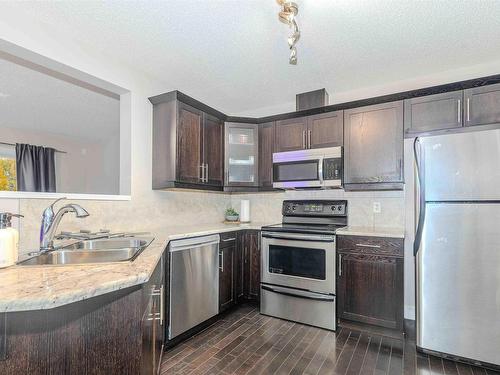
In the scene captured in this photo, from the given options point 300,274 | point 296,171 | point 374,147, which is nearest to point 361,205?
point 374,147

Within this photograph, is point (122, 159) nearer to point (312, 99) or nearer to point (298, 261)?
point (298, 261)

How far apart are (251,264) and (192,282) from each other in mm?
834

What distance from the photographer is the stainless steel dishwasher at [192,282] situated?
2180 mm

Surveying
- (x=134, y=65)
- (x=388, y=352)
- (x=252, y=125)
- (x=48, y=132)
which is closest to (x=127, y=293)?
(x=388, y=352)

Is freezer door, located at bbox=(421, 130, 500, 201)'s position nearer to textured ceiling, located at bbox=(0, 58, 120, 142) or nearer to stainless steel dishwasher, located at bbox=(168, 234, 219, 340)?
stainless steel dishwasher, located at bbox=(168, 234, 219, 340)

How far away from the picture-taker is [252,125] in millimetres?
3369

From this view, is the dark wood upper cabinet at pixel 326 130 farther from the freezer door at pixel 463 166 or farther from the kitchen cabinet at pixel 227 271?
the kitchen cabinet at pixel 227 271

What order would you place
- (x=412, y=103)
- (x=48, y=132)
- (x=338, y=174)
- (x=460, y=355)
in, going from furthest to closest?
(x=48, y=132) < (x=338, y=174) < (x=412, y=103) < (x=460, y=355)

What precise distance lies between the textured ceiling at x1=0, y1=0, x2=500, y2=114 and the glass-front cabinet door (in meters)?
0.60

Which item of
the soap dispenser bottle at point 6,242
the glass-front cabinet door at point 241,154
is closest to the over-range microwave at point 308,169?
the glass-front cabinet door at point 241,154

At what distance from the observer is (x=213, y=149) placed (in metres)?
3.11

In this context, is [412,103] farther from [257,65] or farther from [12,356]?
[12,356]

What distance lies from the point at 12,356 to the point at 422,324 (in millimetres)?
2445

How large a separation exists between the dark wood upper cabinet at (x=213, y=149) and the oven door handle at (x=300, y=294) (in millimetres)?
1289
